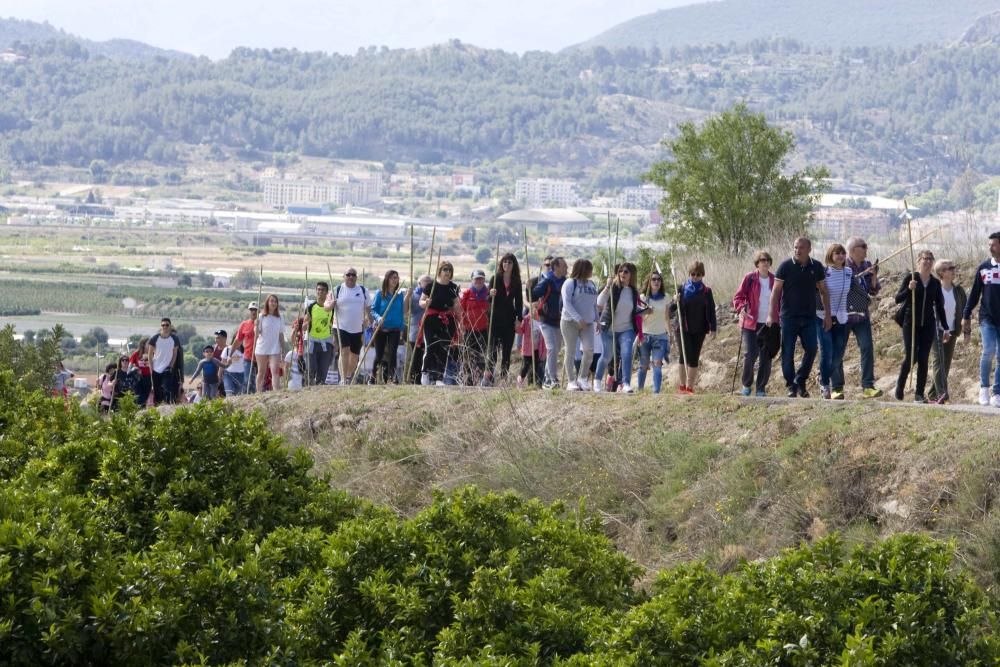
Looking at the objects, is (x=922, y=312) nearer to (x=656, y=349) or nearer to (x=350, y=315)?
(x=656, y=349)

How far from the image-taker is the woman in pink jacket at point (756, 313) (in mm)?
15227

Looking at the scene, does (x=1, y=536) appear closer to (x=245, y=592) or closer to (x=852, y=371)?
(x=245, y=592)

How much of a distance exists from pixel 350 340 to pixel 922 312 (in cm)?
728

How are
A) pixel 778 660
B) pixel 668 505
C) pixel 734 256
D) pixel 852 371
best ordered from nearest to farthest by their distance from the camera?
pixel 778 660, pixel 668 505, pixel 852 371, pixel 734 256

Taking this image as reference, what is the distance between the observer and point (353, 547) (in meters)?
7.42

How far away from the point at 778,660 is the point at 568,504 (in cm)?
778

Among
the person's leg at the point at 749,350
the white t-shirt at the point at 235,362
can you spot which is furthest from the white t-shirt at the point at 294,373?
the person's leg at the point at 749,350

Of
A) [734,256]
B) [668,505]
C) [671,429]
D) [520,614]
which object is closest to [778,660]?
[520,614]

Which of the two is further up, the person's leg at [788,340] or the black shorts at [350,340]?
the person's leg at [788,340]

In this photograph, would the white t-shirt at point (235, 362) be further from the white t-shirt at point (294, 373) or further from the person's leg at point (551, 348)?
the person's leg at point (551, 348)

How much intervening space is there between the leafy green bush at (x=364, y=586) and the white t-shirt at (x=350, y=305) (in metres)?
10.4

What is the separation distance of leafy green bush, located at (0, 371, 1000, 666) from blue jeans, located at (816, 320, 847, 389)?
6.88 metres

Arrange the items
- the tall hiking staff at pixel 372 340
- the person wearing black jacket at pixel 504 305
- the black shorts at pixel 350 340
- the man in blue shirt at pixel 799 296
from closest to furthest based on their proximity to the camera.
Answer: the man in blue shirt at pixel 799 296 < the person wearing black jacket at pixel 504 305 < the tall hiking staff at pixel 372 340 < the black shorts at pixel 350 340

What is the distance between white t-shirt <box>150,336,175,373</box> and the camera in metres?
21.5
